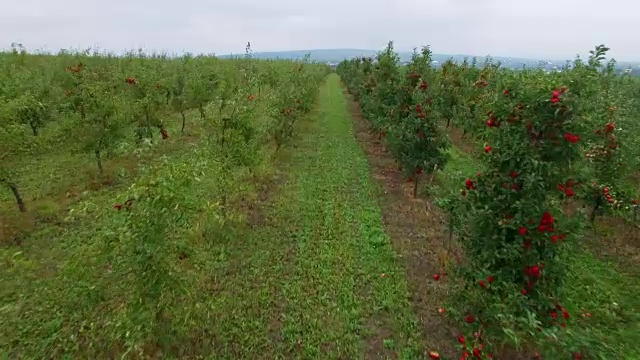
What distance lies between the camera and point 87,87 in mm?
10336

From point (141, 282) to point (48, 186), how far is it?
774 cm

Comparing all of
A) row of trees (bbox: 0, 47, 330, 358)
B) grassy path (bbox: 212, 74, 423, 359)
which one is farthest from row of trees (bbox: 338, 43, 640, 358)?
row of trees (bbox: 0, 47, 330, 358)

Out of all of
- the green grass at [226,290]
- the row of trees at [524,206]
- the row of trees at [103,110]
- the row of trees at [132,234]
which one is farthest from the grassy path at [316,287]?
the row of trees at [103,110]

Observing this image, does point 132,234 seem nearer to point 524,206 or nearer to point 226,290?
point 226,290

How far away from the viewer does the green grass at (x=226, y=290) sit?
196 inches

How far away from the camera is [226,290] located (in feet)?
21.1

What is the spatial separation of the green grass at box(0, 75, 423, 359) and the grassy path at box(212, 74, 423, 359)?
19mm

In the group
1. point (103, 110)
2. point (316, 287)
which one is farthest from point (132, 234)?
point (103, 110)

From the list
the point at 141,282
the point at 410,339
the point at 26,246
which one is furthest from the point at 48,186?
the point at 410,339

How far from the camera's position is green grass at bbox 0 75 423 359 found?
4.98 m

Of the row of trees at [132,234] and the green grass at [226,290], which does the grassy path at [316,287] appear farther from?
the row of trees at [132,234]

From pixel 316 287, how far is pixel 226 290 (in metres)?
1.39

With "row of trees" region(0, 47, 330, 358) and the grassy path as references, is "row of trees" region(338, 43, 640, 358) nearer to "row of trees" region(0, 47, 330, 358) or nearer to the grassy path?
the grassy path

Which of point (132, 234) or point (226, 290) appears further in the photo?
point (226, 290)
